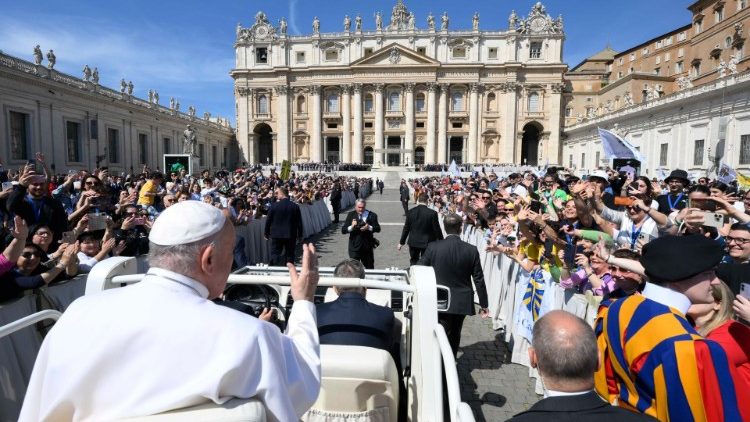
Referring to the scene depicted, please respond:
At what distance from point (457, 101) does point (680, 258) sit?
65194 mm

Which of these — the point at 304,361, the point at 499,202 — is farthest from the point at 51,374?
the point at 499,202

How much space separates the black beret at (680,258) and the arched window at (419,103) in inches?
2505

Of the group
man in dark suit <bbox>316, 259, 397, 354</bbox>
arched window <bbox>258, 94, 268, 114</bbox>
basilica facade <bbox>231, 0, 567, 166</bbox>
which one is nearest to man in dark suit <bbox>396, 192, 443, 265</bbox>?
man in dark suit <bbox>316, 259, 397, 354</bbox>

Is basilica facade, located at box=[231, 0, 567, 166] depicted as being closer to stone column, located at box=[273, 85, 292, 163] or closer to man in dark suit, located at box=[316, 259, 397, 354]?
stone column, located at box=[273, 85, 292, 163]

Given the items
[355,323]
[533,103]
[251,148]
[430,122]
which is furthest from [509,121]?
[355,323]

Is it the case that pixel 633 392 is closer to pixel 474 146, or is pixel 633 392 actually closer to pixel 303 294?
pixel 303 294

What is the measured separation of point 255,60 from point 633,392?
7135 centimetres

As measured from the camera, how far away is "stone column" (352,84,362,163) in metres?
63.2

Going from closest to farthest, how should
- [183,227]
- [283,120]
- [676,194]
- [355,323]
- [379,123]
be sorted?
[183,227] → [355,323] → [676,194] → [379,123] → [283,120]

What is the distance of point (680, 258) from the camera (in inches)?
82.3

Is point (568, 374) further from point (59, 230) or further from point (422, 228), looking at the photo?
point (59, 230)

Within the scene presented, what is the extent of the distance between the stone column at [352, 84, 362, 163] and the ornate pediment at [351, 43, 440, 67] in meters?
3.91

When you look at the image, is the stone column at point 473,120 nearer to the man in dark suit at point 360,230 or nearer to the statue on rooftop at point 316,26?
the statue on rooftop at point 316,26

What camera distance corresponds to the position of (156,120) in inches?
1528
